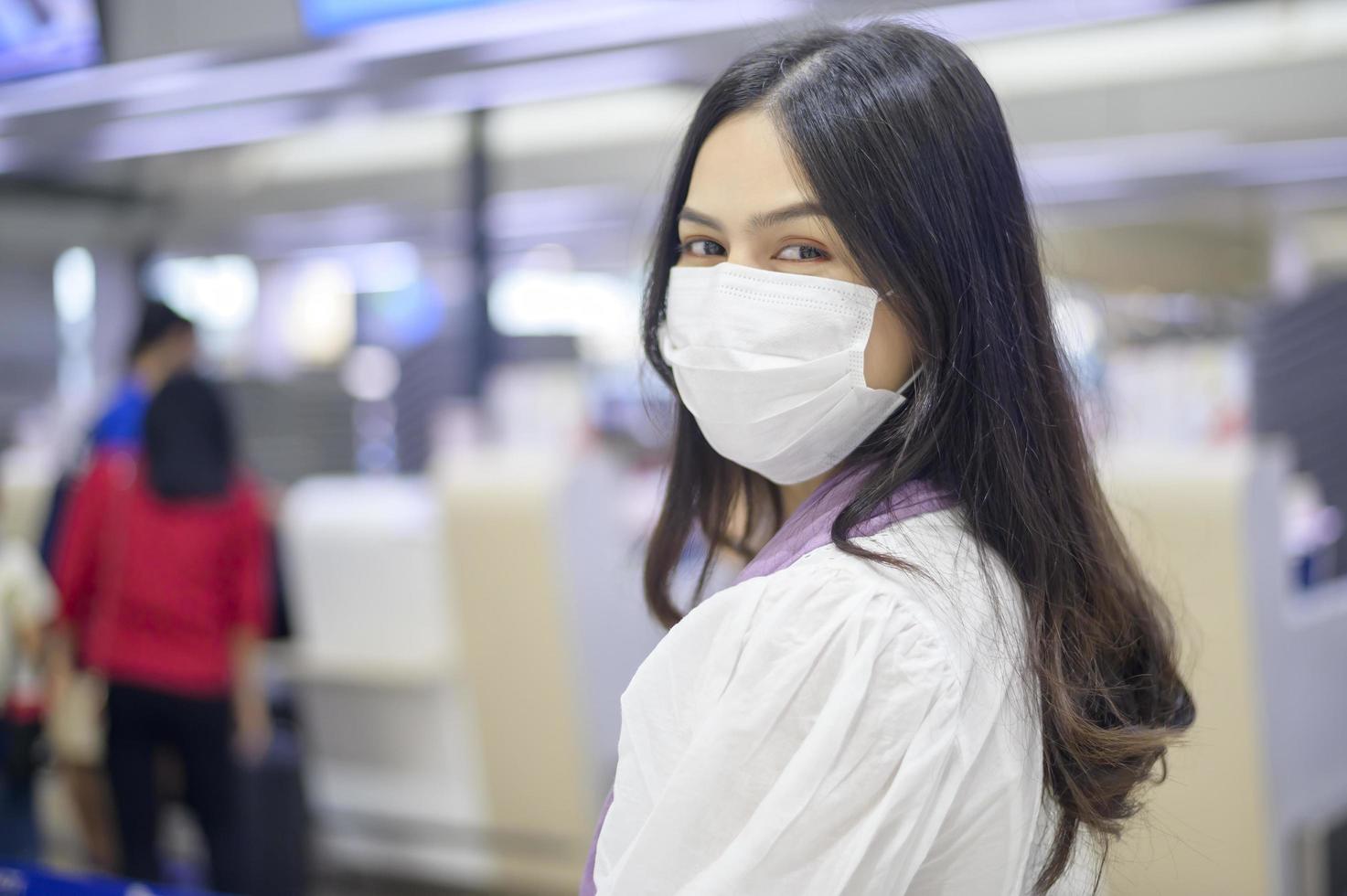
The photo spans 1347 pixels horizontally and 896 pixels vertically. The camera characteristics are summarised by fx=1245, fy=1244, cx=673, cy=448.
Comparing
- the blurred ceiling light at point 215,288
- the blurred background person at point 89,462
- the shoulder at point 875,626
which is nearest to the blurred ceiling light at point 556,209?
the blurred ceiling light at point 215,288

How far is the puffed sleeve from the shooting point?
0.84m

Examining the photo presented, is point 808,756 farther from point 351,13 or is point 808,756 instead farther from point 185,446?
point 185,446

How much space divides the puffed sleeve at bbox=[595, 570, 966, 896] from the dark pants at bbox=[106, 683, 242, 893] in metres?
2.34

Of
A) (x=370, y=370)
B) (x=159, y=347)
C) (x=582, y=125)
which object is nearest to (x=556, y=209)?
(x=582, y=125)

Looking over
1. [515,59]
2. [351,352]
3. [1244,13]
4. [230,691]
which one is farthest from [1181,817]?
[351,352]

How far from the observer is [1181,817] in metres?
2.26

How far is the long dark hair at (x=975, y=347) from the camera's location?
3.16 feet

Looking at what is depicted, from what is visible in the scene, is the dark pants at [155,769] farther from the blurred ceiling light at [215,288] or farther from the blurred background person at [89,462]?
the blurred ceiling light at [215,288]

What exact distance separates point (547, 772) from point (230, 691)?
0.94 meters

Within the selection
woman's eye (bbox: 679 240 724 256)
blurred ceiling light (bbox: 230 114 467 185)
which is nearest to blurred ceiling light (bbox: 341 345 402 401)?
blurred ceiling light (bbox: 230 114 467 185)

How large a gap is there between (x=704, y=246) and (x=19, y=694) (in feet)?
8.54

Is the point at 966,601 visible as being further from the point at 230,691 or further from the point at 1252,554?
the point at 230,691

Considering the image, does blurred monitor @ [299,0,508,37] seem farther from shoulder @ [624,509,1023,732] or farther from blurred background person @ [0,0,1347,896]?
shoulder @ [624,509,1023,732]

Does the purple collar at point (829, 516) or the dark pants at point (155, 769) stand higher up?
the purple collar at point (829, 516)
